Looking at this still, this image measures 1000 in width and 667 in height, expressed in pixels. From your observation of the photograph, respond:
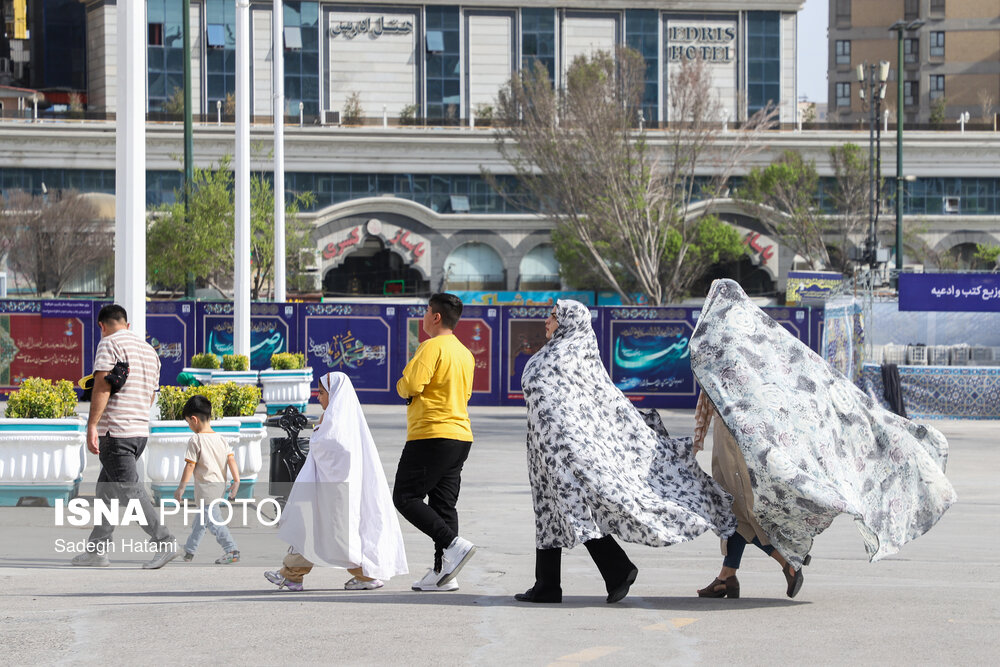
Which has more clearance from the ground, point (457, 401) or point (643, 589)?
point (457, 401)

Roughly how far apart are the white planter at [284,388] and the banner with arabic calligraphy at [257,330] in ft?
17.8

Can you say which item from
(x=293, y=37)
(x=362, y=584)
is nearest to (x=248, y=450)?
(x=362, y=584)

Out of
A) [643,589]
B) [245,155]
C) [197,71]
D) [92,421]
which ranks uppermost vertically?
[197,71]

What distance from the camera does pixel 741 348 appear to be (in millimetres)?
7926

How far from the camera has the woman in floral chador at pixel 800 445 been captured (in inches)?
301

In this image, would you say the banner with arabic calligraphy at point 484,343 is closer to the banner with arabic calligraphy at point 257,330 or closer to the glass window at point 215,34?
the banner with arabic calligraphy at point 257,330

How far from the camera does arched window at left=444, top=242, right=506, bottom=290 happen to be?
217 ft

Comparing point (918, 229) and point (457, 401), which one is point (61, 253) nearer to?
point (918, 229)

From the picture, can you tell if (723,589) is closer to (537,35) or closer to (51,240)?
(51,240)

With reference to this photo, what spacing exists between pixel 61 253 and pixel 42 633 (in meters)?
54.4

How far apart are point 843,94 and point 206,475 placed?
323ft

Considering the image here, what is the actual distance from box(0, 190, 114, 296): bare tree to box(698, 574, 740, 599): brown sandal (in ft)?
177

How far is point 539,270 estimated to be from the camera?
66.7 meters

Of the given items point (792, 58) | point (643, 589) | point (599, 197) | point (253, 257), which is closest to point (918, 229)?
point (792, 58)
